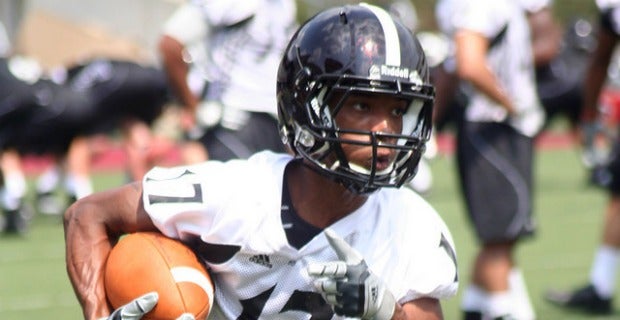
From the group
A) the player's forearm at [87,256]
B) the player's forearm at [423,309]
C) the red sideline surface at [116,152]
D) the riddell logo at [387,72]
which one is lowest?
the red sideline surface at [116,152]

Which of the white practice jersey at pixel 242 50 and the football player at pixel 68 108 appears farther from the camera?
the football player at pixel 68 108

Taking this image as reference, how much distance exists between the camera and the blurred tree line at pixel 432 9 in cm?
2005

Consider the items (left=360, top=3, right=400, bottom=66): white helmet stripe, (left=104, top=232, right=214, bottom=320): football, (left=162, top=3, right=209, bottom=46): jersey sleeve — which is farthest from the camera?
(left=162, top=3, right=209, bottom=46): jersey sleeve

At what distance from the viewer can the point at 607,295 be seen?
6.54 meters

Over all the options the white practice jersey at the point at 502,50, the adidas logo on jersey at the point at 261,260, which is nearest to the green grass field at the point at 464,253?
the white practice jersey at the point at 502,50

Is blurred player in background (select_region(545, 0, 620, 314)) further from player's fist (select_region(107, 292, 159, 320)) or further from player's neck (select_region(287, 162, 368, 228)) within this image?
player's fist (select_region(107, 292, 159, 320))

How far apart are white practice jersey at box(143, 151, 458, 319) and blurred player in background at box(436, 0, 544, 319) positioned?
235 cm

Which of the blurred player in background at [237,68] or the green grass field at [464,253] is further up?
the blurred player in background at [237,68]

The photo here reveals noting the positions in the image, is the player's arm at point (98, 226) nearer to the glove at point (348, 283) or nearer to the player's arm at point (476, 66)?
the glove at point (348, 283)

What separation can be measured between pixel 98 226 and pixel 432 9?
18266 mm

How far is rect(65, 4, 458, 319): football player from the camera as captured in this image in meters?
3.17

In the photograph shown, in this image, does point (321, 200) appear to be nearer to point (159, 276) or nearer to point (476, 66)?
point (159, 276)

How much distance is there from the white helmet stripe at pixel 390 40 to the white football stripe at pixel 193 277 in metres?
0.65

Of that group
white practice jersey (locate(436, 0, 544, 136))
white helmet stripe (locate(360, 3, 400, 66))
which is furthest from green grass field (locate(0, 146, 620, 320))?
white helmet stripe (locate(360, 3, 400, 66))
